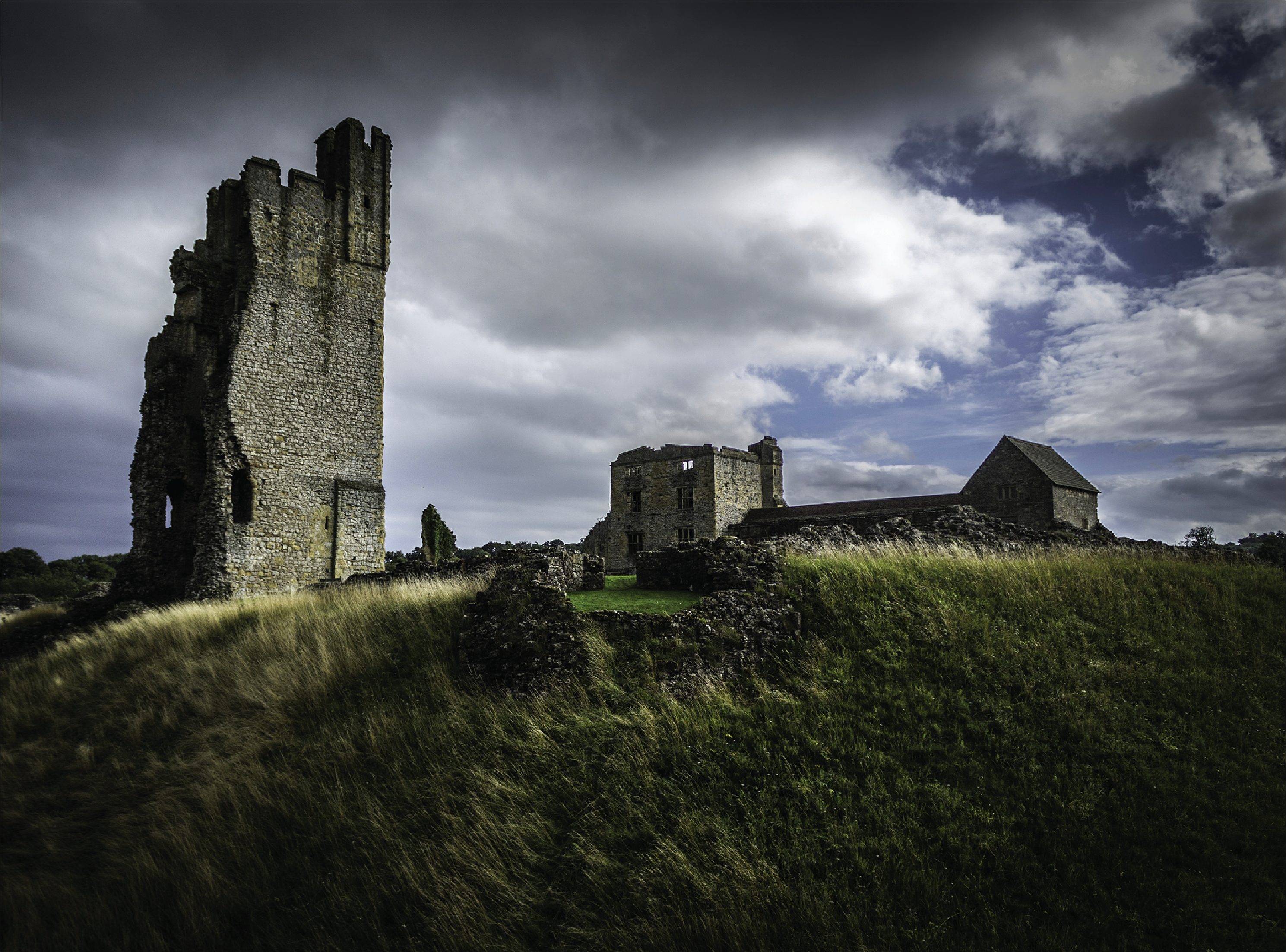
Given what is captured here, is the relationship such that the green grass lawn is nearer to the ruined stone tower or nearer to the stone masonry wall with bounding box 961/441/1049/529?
the ruined stone tower

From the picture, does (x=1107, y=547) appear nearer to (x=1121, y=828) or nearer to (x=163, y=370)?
(x=1121, y=828)

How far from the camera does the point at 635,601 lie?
10.0m

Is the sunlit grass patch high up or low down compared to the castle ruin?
down

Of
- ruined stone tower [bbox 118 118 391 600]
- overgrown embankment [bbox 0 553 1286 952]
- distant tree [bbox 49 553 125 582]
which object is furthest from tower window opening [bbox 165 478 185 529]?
distant tree [bbox 49 553 125 582]

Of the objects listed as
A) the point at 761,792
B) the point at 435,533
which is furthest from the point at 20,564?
the point at 761,792

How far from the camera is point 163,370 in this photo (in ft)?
67.6

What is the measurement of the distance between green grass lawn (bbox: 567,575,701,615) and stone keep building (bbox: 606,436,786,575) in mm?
25421

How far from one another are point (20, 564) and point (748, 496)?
43.3m

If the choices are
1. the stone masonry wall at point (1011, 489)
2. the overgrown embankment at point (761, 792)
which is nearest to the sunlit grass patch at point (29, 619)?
the overgrown embankment at point (761, 792)

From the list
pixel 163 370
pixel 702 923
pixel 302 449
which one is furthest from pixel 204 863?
pixel 163 370

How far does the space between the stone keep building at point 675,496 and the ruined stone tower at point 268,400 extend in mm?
18550

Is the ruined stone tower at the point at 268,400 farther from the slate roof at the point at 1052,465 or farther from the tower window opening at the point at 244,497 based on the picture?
the slate roof at the point at 1052,465

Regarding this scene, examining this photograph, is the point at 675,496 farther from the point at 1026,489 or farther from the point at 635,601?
the point at 635,601

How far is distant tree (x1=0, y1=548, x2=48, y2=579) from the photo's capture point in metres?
39.1
